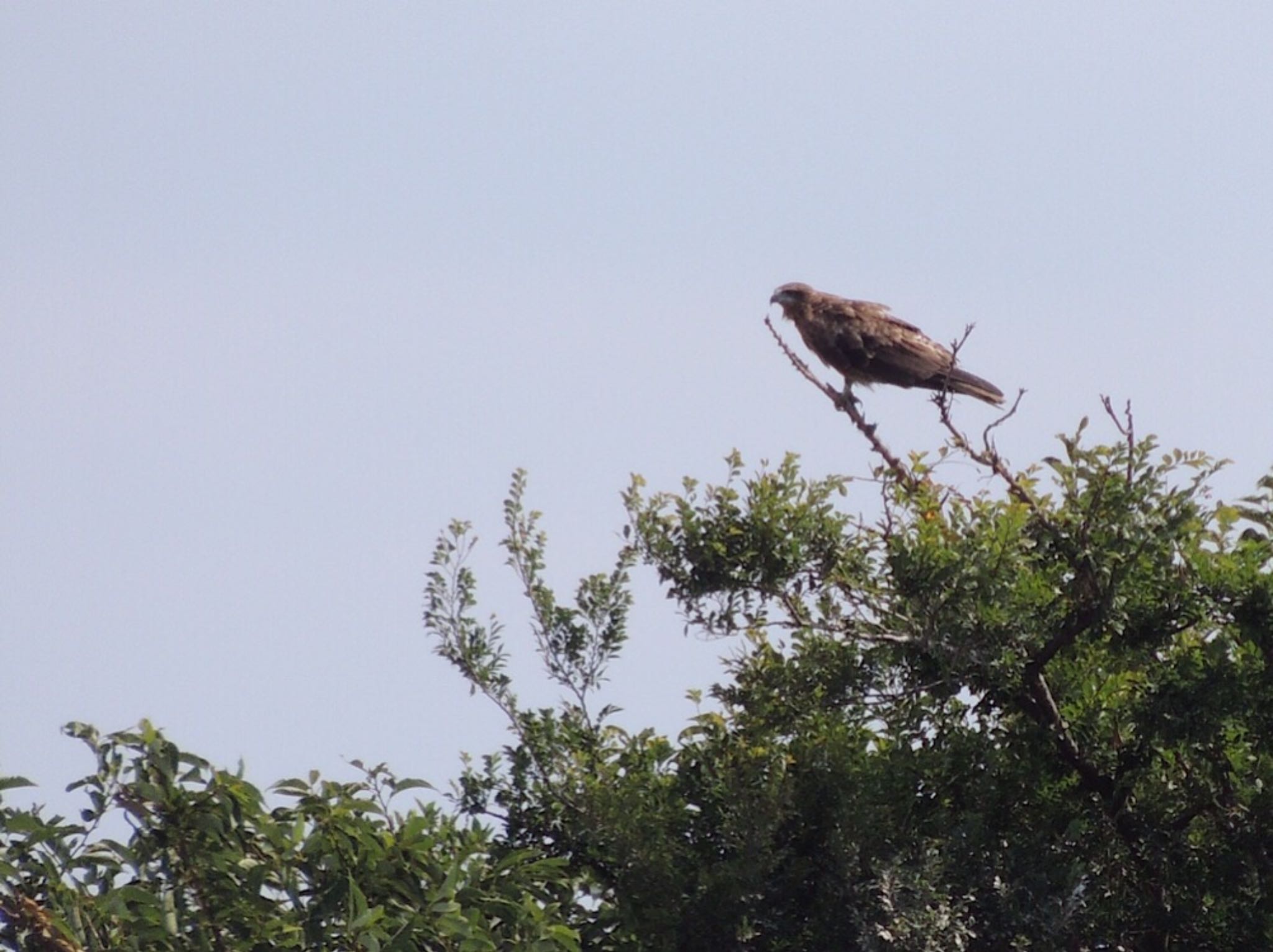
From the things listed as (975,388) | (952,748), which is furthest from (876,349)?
(952,748)

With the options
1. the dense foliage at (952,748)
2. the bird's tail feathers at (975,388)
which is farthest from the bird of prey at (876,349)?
the dense foliage at (952,748)

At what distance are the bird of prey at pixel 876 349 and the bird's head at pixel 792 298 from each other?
0.38 feet

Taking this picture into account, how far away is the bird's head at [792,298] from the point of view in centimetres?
1229

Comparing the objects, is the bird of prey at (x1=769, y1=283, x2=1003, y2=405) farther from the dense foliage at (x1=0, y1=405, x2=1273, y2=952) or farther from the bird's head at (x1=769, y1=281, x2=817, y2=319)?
the dense foliage at (x1=0, y1=405, x2=1273, y2=952)

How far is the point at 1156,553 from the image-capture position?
707 centimetres

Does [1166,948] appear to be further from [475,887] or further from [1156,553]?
[475,887]

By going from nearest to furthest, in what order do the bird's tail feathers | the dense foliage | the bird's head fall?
the dense foliage
the bird's tail feathers
the bird's head

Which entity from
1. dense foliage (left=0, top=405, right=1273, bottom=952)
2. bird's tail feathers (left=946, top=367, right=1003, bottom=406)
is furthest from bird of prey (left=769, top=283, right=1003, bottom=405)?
dense foliage (left=0, top=405, right=1273, bottom=952)

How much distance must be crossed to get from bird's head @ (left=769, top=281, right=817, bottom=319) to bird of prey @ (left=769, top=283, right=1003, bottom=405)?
0.12 metres

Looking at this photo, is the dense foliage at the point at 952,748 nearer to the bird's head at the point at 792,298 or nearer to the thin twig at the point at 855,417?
the thin twig at the point at 855,417

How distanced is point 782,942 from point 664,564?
174 cm

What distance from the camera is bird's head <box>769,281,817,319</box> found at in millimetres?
12289

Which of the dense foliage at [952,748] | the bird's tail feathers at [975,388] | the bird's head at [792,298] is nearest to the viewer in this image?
the dense foliage at [952,748]

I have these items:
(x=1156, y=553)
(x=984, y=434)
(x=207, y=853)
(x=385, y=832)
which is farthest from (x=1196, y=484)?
(x=207, y=853)
